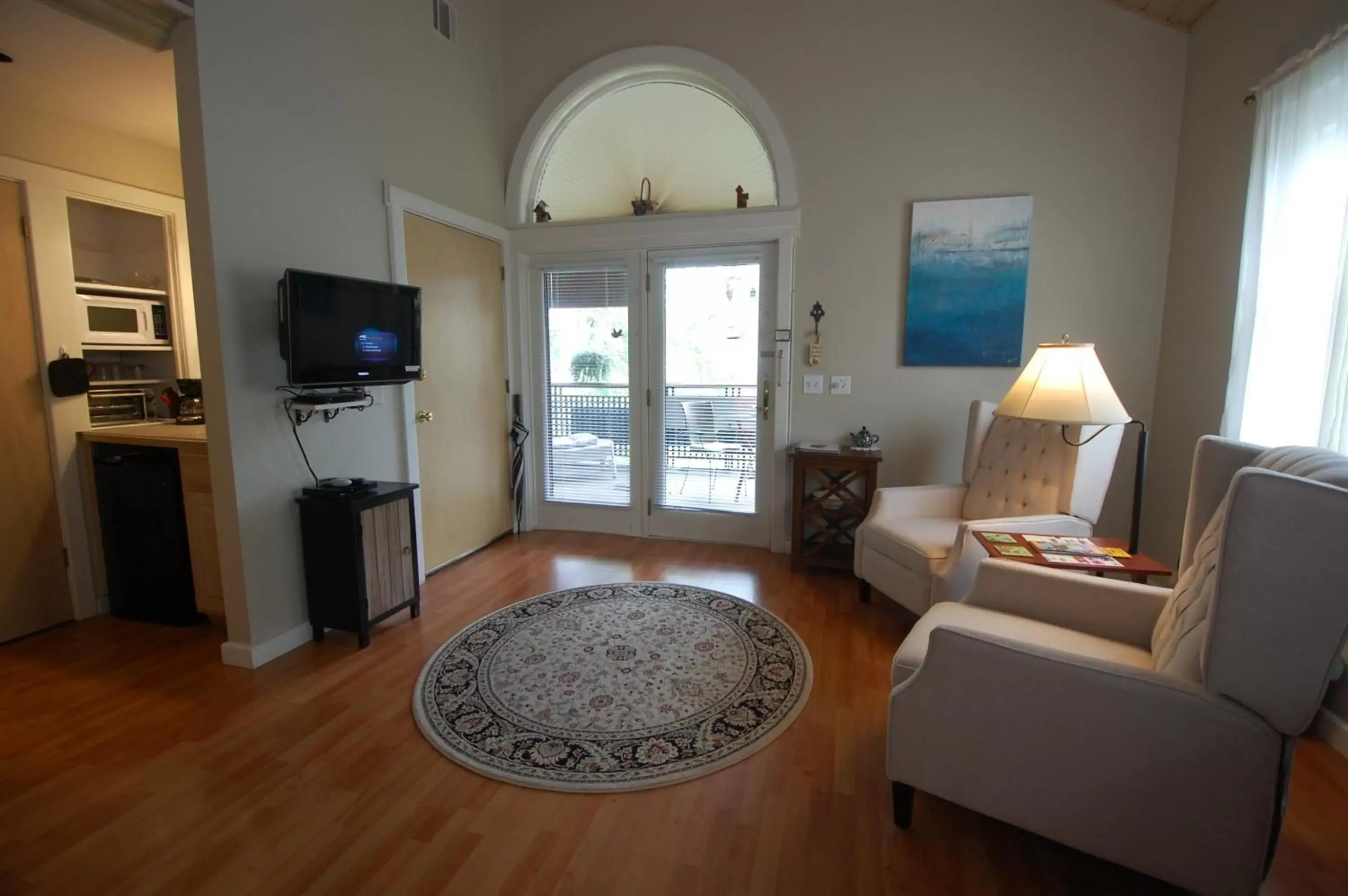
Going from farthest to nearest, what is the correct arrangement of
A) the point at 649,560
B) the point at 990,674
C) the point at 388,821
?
the point at 649,560, the point at 388,821, the point at 990,674

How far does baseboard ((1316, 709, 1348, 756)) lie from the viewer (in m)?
1.93

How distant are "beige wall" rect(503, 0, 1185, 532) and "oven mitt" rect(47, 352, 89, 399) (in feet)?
10.7

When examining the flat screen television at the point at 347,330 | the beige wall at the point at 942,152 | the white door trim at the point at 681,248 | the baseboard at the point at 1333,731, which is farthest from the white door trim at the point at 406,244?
the baseboard at the point at 1333,731

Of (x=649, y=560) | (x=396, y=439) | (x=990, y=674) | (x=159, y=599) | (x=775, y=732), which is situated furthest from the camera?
(x=649, y=560)

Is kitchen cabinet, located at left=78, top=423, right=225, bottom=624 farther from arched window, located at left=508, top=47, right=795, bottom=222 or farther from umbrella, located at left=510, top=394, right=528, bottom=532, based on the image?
arched window, located at left=508, top=47, right=795, bottom=222

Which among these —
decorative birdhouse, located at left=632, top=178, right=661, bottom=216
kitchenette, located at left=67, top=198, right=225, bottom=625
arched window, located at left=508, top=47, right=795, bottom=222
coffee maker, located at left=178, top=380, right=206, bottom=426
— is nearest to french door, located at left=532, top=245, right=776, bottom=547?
decorative birdhouse, located at left=632, top=178, right=661, bottom=216

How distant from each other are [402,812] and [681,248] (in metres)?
3.29

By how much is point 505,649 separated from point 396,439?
1.32m

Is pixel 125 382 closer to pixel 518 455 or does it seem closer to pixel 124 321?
pixel 124 321

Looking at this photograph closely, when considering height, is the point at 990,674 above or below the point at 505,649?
above

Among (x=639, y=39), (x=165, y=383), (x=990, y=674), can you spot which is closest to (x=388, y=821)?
(x=990, y=674)

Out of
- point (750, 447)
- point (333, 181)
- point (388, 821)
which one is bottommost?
point (388, 821)

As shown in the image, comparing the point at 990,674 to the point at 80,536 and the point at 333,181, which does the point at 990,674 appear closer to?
the point at 333,181

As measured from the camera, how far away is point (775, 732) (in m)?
2.03
